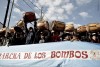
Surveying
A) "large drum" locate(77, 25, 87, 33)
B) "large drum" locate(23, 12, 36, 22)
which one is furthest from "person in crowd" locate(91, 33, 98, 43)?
"large drum" locate(23, 12, 36, 22)

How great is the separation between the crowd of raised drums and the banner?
373mm

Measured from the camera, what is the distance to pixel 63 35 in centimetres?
739

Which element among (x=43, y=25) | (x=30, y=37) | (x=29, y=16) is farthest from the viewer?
(x=29, y=16)

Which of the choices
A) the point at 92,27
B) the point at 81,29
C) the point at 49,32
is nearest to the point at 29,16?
the point at 49,32

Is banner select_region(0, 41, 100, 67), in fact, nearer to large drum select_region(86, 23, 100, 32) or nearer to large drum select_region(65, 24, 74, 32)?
large drum select_region(86, 23, 100, 32)

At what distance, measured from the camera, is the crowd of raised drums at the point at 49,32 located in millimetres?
6797

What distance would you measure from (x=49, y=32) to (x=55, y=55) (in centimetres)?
113

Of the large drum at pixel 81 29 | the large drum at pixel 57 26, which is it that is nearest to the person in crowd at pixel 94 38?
the large drum at pixel 81 29

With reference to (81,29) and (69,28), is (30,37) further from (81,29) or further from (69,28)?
(81,29)

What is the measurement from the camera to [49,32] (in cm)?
742

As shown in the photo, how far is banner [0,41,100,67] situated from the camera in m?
5.87

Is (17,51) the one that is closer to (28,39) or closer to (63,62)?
(28,39)

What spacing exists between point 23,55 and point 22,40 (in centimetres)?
94

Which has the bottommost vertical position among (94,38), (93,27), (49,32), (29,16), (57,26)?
(94,38)
